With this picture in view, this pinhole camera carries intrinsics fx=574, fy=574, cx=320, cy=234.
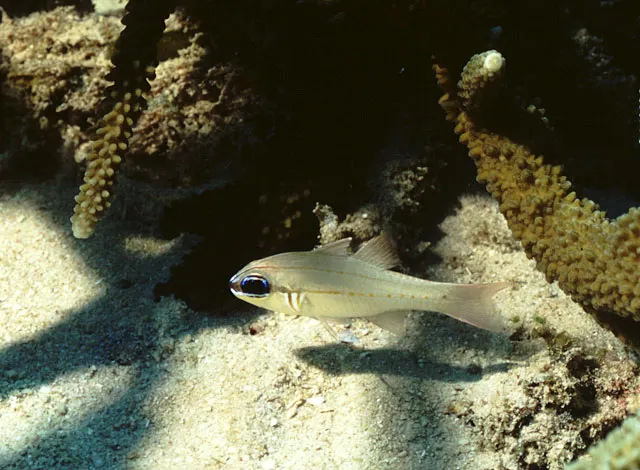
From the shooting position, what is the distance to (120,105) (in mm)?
3543

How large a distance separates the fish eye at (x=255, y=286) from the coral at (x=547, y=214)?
61.4 inches

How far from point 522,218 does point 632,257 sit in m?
0.68

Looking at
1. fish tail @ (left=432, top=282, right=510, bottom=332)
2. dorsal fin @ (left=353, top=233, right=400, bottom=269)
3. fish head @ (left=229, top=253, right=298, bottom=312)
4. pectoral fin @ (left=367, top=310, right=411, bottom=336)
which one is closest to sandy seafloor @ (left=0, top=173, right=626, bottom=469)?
pectoral fin @ (left=367, top=310, right=411, bottom=336)

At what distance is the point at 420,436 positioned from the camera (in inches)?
128

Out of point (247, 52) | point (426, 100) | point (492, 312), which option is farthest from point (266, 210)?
point (492, 312)

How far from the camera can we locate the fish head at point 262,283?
3.19m

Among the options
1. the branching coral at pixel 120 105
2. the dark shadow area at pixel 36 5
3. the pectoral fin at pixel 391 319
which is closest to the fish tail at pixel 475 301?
the pectoral fin at pixel 391 319

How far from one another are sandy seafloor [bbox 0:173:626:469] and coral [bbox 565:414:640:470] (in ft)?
4.01

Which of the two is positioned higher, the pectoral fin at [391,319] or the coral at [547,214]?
the coral at [547,214]

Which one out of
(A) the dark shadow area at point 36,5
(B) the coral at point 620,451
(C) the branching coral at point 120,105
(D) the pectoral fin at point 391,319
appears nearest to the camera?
(B) the coral at point 620,451

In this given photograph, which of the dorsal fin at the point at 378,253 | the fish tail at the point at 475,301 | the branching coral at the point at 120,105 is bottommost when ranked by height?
the fish tail at the point at 475,301

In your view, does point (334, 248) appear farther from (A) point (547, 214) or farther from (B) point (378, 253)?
(A) point (547, 214)

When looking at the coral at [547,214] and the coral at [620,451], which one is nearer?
the coral at [620,451]

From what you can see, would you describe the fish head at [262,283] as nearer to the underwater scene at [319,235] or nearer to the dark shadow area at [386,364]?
the underwater scene at [319,235]
